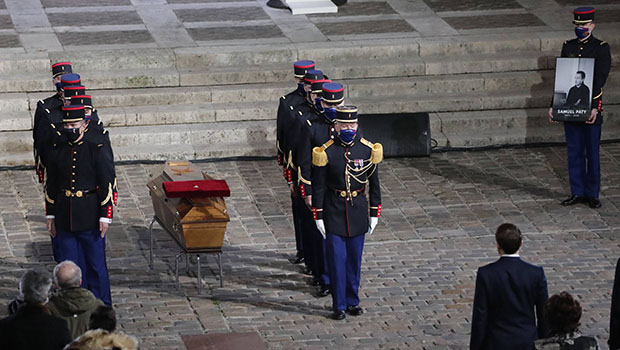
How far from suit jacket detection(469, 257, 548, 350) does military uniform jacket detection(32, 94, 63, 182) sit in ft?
13.7

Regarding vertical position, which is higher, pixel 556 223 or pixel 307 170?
pixel 307 170

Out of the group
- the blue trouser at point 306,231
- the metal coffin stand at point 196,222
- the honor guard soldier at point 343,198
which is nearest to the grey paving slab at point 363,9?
the blue trouser at point 306,231

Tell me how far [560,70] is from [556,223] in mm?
1735

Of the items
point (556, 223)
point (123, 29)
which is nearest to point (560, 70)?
point (556, 223)

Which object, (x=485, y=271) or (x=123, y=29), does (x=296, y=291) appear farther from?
(x=123, y=29)

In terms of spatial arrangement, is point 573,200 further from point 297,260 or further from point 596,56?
point 297,260

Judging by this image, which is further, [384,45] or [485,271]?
[384,45]

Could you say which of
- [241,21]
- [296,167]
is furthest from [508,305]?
[241,21]

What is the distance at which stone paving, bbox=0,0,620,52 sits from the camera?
17.6m

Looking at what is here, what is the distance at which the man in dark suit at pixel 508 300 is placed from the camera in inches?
331

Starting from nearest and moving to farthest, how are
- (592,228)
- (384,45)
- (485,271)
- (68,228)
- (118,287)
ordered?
1. (485,271)
2. (68,228)
3. (118,287)
4. (592,228)
5. (384,45)

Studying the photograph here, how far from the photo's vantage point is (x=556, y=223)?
1339 centimetres

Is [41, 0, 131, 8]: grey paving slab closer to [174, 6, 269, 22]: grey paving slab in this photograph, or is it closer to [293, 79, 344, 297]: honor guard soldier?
[174, 6, 269, 22]: grey paving slab

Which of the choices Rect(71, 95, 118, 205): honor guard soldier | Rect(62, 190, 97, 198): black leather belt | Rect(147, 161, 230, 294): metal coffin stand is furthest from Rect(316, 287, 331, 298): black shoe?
Rect(62, 190, 97, 198): black leather belt
